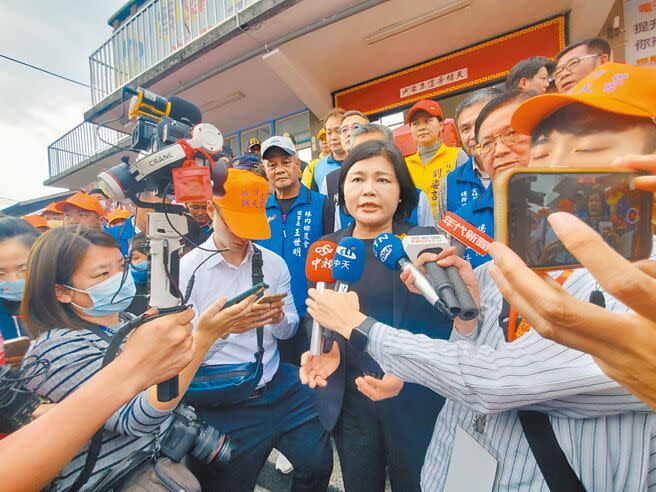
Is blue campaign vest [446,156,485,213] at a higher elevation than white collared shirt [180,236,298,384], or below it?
higher

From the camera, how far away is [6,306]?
2215 millimetres

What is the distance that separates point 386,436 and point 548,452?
804 millimetres

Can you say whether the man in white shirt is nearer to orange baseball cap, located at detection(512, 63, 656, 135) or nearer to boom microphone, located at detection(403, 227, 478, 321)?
boom microphone, located at detection(403, 227, 478, 321)

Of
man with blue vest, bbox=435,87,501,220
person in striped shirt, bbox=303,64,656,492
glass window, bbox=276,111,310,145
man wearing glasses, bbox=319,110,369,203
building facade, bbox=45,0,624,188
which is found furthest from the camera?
glass window, bbox=276,111,310,145

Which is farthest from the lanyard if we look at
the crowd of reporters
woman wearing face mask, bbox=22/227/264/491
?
woman wearing face mask, bbox=22/227/264/491

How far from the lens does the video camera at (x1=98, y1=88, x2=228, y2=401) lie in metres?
0.96

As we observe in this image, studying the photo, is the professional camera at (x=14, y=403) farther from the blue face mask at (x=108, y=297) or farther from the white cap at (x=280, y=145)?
the white cap at (x=280, y=145)

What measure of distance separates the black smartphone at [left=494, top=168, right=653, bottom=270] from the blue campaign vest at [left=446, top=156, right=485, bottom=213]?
1836mm

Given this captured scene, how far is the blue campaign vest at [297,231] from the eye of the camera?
109 inches

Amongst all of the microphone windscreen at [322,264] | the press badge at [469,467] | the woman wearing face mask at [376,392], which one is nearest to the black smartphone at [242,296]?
the microphone windscreen at [322,264]

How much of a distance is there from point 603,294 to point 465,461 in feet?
2.21

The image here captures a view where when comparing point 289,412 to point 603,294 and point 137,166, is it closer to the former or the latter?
point 137,166

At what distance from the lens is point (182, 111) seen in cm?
117

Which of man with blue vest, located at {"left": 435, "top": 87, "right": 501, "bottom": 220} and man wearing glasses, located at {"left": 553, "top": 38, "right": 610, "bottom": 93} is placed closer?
man with blue vest, located at {"left": 435, "top": 87, "right": 501, "bottom": 220}
